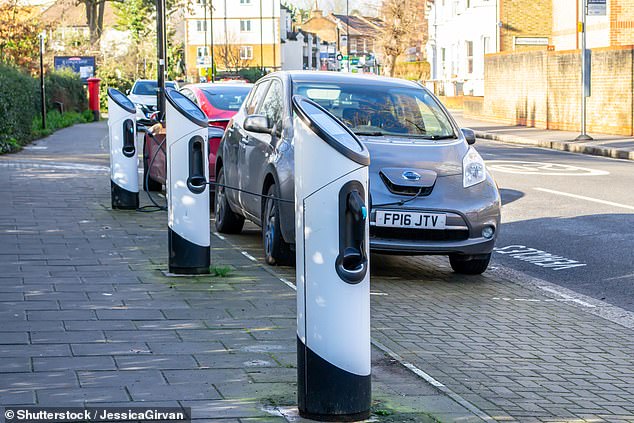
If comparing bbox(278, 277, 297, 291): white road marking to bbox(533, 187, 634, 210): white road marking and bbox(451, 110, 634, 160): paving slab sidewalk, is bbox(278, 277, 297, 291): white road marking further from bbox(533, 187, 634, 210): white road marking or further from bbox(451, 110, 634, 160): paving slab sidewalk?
bbox(451, 110, 634, 160): paving slab sidewalk

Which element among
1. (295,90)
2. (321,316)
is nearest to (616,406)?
(321,316)

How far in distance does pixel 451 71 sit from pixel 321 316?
188 ft

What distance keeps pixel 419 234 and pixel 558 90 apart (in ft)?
84.0

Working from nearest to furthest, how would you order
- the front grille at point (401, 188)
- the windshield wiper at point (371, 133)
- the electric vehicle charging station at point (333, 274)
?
the electric vehicle charging station at point (333, 274) → the front grille at point (401, 188) → the windshield wiper at point (371, 133)

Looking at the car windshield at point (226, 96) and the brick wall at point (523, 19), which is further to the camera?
the brick wall at point (523, 19)

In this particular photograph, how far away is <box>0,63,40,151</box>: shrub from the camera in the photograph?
71.4ft

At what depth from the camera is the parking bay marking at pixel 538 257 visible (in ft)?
32.3

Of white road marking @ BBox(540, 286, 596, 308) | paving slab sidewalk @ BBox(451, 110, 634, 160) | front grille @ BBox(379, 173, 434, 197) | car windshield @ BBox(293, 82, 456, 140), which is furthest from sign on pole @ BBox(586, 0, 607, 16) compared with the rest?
front grille @ BBox(379, 173, 434, 197)

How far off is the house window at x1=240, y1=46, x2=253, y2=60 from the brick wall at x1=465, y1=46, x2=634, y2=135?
68.4 meters

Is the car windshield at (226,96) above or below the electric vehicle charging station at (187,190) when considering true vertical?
above

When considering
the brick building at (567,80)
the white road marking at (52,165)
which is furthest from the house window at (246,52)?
the white road marking at (52,165)

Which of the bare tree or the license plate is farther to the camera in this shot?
the bare tree

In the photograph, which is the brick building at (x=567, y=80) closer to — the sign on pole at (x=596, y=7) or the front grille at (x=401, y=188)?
the sign on pole at (x=596, y=7)

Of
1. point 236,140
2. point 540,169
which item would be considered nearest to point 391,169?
point 236,140
